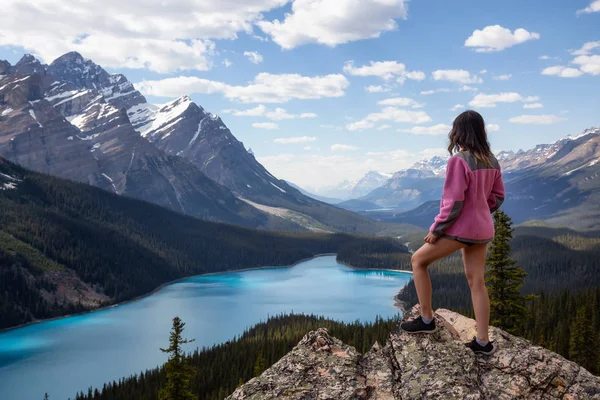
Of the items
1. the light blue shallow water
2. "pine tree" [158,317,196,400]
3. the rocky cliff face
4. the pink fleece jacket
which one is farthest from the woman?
the light blue shallow water

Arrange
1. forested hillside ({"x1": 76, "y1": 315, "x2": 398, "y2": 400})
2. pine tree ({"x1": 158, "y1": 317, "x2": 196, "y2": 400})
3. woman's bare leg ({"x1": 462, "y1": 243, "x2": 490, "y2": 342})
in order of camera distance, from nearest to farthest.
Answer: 1. woman's bare leg ({"x1": 462, "y1": 243, "x2": 490, "y2": 342})
2. pine tree ({"x1": 158, "y1": 317, "x2": 196, "y2": 400})
3. forested hillside ({"x1": 76, "y1": 315, "x2": 398, "y2": 400})

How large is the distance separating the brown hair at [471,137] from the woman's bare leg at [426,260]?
1.76 metres

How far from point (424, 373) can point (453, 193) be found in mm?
3366

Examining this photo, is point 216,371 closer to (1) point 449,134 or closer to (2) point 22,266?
(1) point 449,134

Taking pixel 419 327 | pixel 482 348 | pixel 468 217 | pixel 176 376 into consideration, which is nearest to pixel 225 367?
pixel 176 376

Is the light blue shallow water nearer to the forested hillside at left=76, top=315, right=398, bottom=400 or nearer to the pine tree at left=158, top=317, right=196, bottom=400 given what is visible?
the forested hillside at left=76, top=315, right=398, bottom=400

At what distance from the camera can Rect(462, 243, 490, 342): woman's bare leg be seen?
32.6ft

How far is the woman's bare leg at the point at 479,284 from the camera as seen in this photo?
A: 9.95 metres

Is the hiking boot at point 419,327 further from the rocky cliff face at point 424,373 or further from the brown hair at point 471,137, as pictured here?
the brown hair at point 471,137

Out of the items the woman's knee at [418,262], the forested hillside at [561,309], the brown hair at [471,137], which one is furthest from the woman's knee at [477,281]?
the forested hillside at [561,309]

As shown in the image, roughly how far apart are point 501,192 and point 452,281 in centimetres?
19611

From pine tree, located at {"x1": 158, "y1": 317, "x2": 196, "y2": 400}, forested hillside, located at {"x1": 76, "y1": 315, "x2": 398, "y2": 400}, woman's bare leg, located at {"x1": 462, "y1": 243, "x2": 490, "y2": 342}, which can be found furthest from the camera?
forested hillside, located at {"x1": 76, "y1": 315, "x2": 398, "y2": 400}

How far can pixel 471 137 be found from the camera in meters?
9.91

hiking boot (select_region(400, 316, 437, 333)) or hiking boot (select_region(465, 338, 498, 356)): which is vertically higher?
hiking boot (select_region(400, 316, 437, 333))
